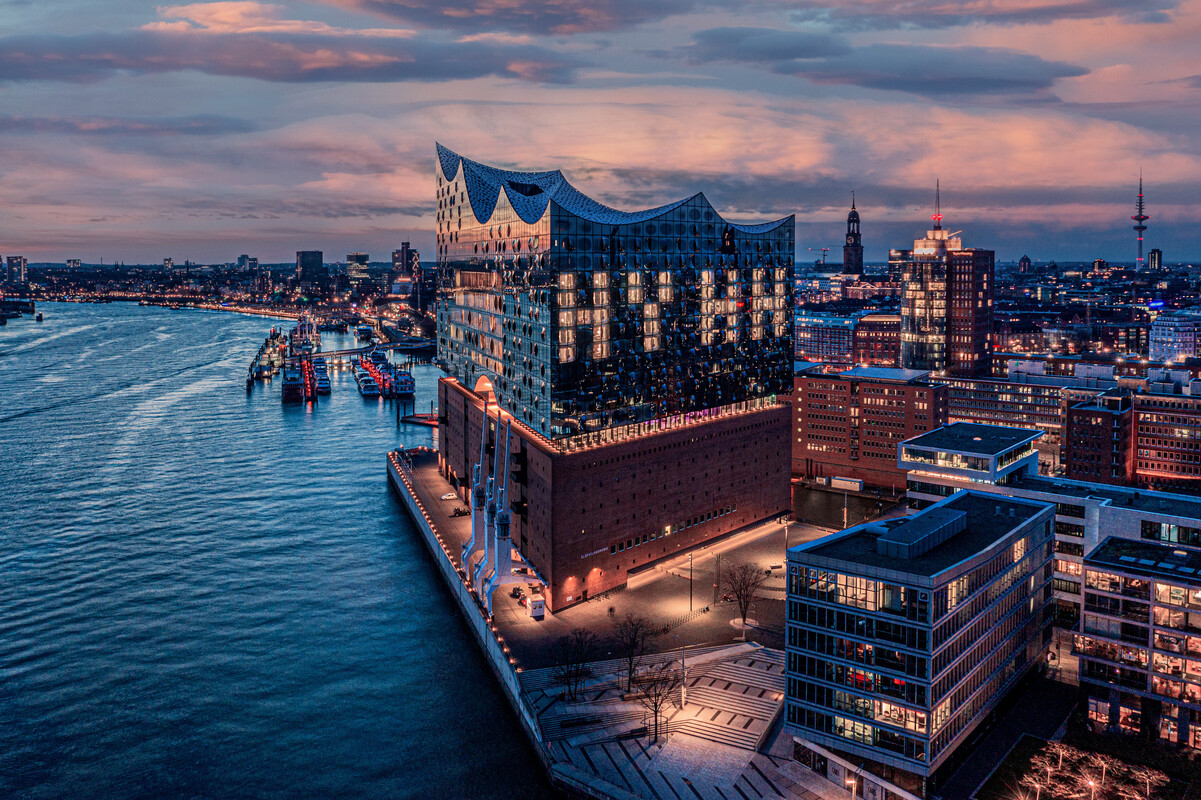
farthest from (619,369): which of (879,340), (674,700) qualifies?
(879,340)

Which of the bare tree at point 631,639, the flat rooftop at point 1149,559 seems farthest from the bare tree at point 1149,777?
the bare tree at point 631,639

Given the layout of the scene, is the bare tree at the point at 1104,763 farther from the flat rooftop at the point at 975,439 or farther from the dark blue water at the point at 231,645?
the dark blue water at the point at 231,645

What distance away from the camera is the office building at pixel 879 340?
18875 cm

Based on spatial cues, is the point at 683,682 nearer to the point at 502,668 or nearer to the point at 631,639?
the point at 631,639

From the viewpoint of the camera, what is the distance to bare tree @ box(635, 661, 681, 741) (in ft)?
182

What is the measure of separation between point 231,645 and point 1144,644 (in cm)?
6399

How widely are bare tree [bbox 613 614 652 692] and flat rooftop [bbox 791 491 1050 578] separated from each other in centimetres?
1526

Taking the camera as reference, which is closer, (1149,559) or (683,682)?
(1149,559)

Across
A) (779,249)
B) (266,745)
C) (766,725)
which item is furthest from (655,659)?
(779,249)

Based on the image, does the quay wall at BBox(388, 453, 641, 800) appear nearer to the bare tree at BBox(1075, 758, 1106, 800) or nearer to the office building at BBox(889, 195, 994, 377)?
the bare tree at BBox(1075, 758, 1106, 800)

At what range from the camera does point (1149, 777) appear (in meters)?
47.2

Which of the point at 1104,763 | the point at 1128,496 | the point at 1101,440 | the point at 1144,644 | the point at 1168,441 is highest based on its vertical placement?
the point at 1128,496

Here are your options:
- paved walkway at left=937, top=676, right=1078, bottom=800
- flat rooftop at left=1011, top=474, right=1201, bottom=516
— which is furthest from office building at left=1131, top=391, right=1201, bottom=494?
paved walkway at left=937, top=676, right=1078, bottom=800

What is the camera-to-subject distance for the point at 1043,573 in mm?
60594
